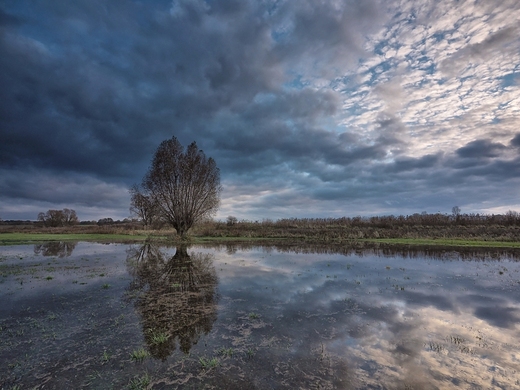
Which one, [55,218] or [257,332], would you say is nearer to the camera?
[257,332]

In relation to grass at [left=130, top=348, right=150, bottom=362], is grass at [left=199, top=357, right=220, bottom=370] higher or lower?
lower

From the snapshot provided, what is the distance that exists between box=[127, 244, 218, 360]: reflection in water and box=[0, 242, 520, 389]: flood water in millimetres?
57

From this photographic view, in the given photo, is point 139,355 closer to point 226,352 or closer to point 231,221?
point 226,352

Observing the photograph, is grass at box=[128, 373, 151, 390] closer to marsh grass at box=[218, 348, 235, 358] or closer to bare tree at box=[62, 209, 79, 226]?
marsh grass at box=[218, 348, 235, 358]

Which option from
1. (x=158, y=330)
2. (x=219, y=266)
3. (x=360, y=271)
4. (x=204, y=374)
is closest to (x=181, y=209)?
(x=219, y=266)

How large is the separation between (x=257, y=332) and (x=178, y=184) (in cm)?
3782

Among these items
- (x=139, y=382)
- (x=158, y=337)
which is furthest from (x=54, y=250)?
(x=139, y=382)

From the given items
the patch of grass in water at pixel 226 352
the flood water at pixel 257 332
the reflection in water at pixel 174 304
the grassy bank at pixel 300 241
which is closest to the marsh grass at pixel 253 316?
the flood water at pixel 257 332

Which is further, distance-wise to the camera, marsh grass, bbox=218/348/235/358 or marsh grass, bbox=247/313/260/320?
marsh grass, bbox=247/313/260/320

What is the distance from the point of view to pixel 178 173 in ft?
140

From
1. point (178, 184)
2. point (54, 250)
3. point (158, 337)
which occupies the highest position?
point (178, 184)

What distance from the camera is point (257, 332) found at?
7.73 meters

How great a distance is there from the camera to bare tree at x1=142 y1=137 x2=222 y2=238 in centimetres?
4247

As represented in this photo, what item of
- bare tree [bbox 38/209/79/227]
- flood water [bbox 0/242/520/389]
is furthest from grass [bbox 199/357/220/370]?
bare tree [bbox 38/209/79/227]
